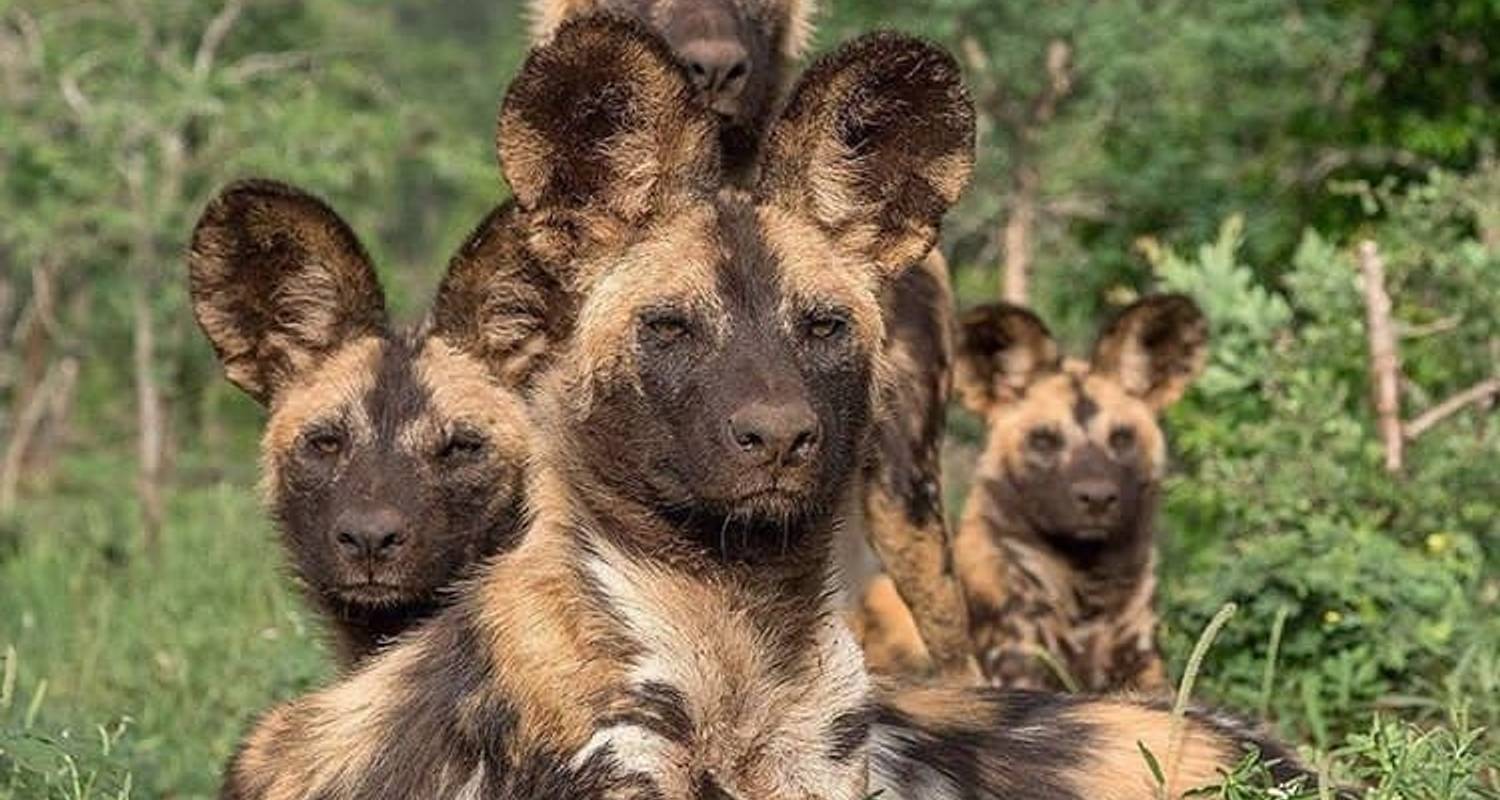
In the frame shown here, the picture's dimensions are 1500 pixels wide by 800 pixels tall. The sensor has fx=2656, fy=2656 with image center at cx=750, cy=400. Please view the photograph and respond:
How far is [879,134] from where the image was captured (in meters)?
4.17

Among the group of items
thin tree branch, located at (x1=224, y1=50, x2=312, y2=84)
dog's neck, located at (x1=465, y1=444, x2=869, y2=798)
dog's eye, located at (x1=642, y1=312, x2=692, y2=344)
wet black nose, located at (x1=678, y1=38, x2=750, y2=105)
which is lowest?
dog's neck, located at (x1=465, y1=444, x2=869, y2=798)

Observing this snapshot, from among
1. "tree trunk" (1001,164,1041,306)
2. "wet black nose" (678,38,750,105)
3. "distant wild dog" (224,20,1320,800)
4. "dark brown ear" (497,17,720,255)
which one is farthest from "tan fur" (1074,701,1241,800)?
"tree trunk" (1001,164,1041,306)

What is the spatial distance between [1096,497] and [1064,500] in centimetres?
11

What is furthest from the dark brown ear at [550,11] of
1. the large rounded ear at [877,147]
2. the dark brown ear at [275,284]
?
the large rounded ear at [877,147]

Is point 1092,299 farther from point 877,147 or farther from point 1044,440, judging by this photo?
point 877,147

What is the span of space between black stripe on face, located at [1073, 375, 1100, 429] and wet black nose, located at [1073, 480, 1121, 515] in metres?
0.45

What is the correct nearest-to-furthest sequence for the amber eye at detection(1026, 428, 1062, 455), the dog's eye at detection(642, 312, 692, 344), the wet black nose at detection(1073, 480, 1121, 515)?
the dog's eye at detection(642, 312, 692, 344) < the wet black nose at detection(1073, 480, 1121, 515) < the amber eye at detection(1026, 428, 1062, 455)

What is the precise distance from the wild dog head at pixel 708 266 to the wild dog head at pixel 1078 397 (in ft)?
12.7

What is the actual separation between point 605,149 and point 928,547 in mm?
2684

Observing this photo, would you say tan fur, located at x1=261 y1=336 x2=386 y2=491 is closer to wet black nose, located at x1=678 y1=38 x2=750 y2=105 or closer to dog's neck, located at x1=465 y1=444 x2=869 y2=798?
wet black nose, located at x1=678 y1=38 x2=750 y2=105

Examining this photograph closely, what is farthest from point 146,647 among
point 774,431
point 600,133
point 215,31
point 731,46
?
point 215,31

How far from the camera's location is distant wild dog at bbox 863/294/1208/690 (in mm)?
7516

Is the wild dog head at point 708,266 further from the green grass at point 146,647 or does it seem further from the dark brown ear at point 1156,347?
the dark brown ear at point 1156,347

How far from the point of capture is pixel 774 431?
3.73 meters
